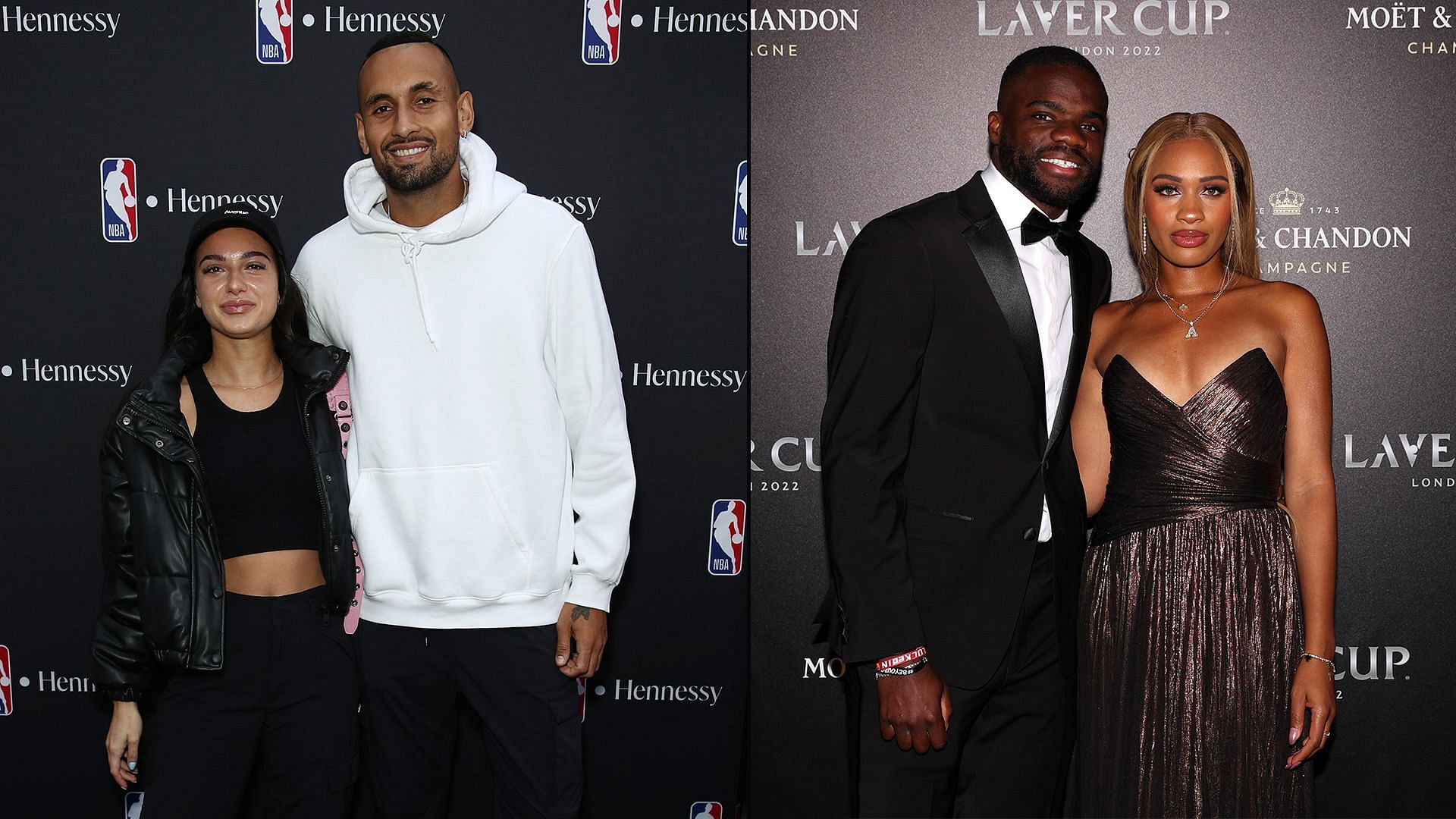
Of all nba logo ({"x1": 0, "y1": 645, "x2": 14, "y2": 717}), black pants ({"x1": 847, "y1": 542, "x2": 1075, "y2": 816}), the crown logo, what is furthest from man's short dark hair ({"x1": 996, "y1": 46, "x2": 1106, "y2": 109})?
nba logo ({"x1": 0, "y1": 645, "x2": 14, "y2": 717})

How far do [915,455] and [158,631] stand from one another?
141 cm

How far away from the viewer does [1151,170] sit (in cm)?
208

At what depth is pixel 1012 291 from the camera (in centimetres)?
178

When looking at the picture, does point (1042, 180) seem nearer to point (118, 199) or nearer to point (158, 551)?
point (158, 551)

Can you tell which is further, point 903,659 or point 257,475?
point 257,475

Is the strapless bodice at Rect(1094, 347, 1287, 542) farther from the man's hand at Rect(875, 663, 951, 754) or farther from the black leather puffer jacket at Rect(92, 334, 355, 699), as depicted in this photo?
the black leather puffer jacket at Rect(92, 334, 355, 699)

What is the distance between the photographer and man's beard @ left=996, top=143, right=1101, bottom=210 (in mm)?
1829

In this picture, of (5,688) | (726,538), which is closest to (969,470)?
(726,538)

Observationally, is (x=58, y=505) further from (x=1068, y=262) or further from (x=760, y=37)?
(x=1068, y=262)

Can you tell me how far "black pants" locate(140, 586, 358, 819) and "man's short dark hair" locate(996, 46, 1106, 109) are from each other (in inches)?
64.0

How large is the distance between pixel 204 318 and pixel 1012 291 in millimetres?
1583

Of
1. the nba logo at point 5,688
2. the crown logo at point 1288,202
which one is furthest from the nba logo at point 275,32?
the crown logo at point 1288,202

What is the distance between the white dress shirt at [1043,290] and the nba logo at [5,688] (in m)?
A: 2.88

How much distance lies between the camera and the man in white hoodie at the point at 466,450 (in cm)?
212
